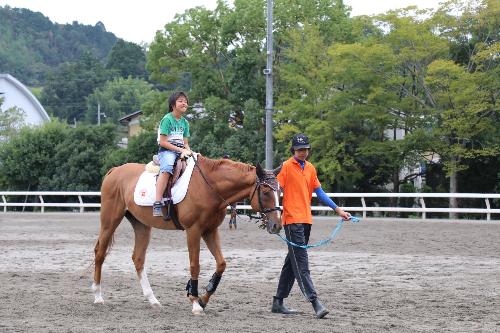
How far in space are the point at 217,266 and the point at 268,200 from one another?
A: 3.87 feet

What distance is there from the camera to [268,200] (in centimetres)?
965

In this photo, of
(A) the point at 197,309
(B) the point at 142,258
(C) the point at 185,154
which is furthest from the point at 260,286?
(C) the point at 185,154

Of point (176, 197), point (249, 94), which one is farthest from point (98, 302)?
point (249, 94)

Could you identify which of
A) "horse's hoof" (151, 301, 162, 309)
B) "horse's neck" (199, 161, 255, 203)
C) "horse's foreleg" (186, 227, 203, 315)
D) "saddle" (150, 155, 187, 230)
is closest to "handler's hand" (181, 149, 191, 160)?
"saddle" (150, 155, 187, 230)

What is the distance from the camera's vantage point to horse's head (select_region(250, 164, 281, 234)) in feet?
31.2

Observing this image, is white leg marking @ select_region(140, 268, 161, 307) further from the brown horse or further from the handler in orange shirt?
the handler in orange shirt

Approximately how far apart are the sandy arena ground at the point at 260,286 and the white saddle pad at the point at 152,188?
1.31 metres

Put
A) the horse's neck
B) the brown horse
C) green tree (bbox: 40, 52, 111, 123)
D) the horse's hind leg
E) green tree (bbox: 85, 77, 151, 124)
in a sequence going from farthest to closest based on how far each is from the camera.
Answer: green tree (bbox: 40, 52, 111, 123) < green tree (bbox: 85, 77, 151, 124) < the horse's hind leg < the horse's neck < the brown horse

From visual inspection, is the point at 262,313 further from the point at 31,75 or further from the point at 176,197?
the point at 31,75

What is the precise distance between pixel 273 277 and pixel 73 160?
4171cm

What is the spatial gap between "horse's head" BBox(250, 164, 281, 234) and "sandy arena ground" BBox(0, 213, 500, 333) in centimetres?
105

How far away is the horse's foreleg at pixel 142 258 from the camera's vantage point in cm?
1069

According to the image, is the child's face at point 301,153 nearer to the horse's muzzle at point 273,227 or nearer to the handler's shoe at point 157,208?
the horse's muzzle at point 273,227

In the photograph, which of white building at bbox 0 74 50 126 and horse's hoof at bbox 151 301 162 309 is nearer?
horse's hoof at bbox 151 301 162 309
